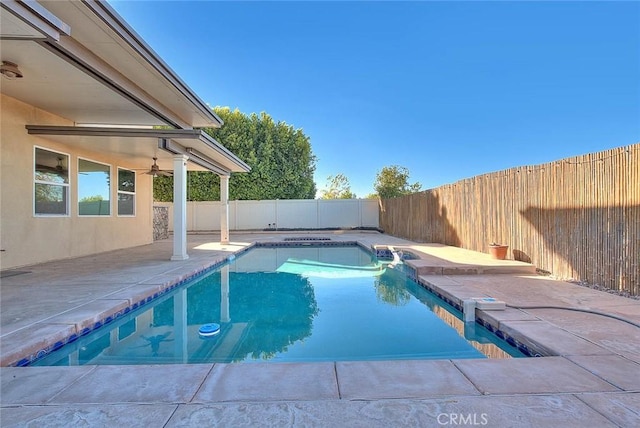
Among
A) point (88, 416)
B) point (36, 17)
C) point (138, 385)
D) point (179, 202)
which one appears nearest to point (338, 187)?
point (179, 202)

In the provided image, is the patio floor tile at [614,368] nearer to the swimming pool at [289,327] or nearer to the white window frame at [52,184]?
the swimming pool at [289,327]

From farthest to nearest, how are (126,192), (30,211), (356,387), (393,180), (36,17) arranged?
1. (393,180)
2. (126,192)
3. (30,211)
4. (36,17)
5. (356,387)

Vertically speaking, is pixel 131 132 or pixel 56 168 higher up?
pixel 131 132

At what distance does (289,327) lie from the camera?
3988 mm

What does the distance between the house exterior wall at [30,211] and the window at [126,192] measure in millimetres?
636

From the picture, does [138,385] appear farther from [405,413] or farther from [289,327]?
[289,327]

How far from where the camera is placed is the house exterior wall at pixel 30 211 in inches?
226

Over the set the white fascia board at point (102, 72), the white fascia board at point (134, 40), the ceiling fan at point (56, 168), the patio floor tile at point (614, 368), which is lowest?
the patio floor tile at point (614, 368)

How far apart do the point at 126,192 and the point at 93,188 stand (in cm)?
145

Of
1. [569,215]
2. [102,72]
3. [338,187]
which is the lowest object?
[569,215]

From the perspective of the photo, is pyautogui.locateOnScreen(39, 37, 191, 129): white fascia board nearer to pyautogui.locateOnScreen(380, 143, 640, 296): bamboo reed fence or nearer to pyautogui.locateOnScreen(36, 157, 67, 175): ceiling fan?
pyautogui.locateOnScreen(36, 157, 67, 175): ceiling fan

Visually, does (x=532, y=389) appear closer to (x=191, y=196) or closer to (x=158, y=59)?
(x=158, y=59)

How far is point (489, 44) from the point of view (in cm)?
1164

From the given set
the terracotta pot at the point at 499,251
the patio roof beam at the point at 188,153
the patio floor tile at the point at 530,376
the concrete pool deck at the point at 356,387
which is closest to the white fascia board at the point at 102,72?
the patio roof beam at the point at 188,153
